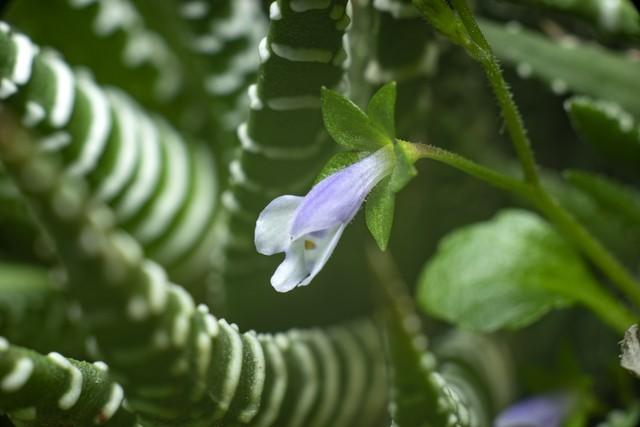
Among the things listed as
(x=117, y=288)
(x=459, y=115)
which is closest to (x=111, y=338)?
(x=117, y=288)

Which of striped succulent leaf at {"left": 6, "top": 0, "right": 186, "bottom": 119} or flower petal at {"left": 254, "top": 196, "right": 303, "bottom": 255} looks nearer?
flower petal at {"left": 254, "top": 196, "right": 303, "bottom": 255}

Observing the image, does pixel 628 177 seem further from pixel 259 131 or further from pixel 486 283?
pixel 259 131

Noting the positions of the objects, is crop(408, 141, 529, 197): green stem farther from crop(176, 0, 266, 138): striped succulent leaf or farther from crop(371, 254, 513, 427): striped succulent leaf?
crop(176, 0, 266, 138): striped succulent leaf

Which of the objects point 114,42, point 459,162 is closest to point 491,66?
point 459,162

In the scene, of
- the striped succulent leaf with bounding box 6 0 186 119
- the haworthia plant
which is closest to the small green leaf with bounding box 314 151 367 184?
the haworthia plant

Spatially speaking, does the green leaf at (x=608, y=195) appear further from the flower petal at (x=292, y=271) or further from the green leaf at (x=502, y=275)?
the flower petal at (x=292, y=271)
